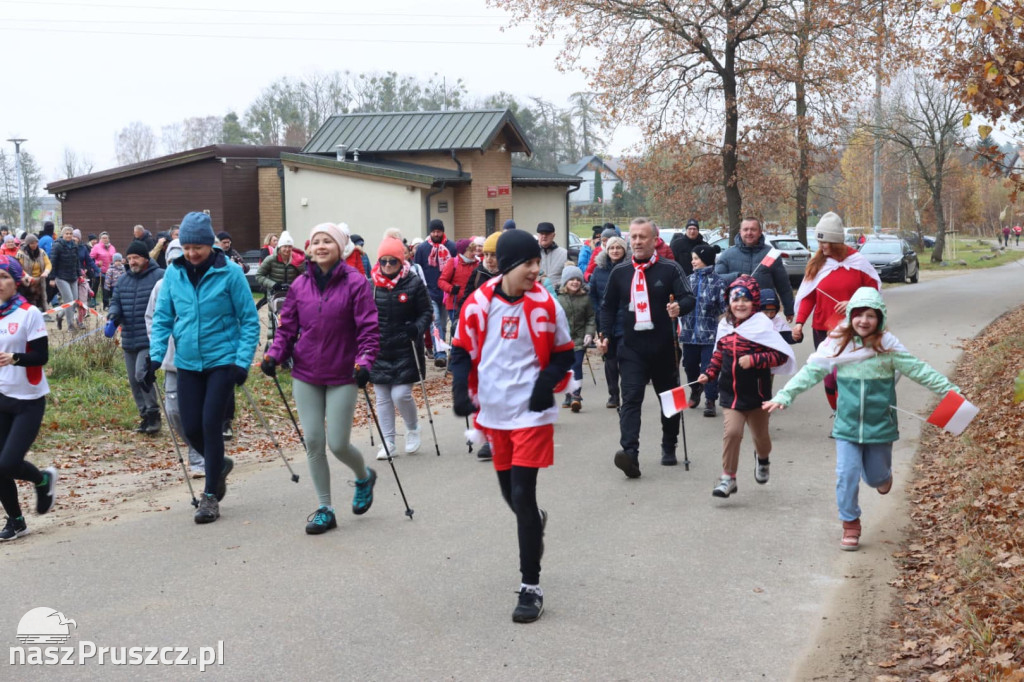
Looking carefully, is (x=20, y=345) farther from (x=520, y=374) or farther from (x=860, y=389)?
(x=860, y=389)

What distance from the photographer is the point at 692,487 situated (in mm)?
8430

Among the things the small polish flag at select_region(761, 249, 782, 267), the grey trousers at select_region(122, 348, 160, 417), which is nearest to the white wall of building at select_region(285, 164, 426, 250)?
the grey trousers at select_region(122, 348, 160, 417)

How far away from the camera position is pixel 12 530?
285 inches

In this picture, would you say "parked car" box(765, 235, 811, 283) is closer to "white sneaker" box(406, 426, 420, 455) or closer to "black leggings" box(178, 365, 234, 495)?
"white sneaker" box(406, 426, 420, 455)

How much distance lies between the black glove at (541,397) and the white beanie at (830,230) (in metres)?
4.64

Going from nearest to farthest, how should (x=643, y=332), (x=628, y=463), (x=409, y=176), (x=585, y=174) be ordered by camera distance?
(x=628, y=463)
(x=643, y=332)
(x=409, y=176)
(x=585, y=174)

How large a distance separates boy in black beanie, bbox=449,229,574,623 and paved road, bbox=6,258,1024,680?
1.64ft

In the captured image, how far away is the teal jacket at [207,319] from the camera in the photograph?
23.8ft

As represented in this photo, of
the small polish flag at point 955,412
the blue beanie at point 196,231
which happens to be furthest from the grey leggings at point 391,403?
the small polish flag at point 955,412

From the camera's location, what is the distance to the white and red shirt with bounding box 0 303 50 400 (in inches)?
276

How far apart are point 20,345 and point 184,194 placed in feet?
91.7

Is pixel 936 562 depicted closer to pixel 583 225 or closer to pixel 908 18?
pixel 908 18

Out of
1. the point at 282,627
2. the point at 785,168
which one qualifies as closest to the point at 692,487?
the point at 282,627

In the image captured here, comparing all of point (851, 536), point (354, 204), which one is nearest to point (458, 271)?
point (851, 536)
